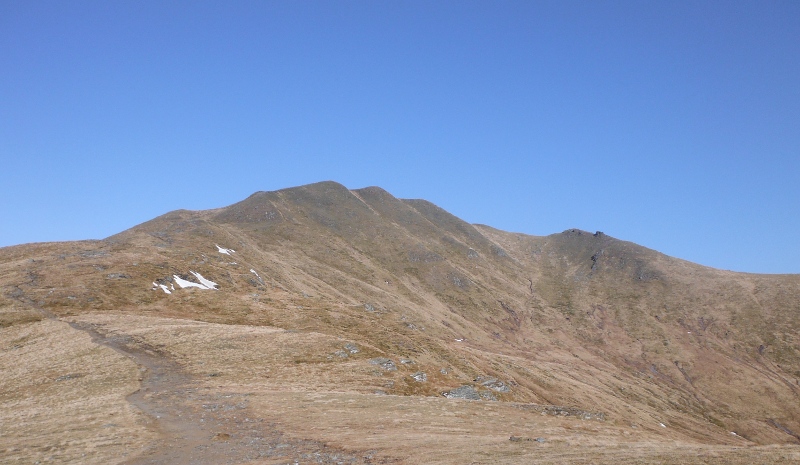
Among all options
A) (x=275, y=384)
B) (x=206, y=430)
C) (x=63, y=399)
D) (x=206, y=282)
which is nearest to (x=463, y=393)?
(x=275, y=384)

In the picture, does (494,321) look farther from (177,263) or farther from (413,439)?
(413,439)

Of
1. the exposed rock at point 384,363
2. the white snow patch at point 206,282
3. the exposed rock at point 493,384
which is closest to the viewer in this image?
the exposed rock at point 384,363

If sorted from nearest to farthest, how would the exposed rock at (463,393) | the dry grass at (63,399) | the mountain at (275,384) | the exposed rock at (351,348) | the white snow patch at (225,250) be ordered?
the dry grass at (63,399) < the mountain at (275,384) < the exposed rock at (463,393) < the exposed rock at (351,348) < the white snow patch at (225,250)

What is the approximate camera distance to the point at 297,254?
17412 cm

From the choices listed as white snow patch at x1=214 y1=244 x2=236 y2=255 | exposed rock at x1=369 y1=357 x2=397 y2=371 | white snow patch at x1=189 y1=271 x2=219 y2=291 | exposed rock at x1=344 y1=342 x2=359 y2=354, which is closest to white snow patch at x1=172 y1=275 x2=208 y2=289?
white snow patch at x1=189 y1=271 x2=219 y2=291

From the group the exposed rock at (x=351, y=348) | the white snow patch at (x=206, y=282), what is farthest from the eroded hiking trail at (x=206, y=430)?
the white snow patch at (x=206, y=282)

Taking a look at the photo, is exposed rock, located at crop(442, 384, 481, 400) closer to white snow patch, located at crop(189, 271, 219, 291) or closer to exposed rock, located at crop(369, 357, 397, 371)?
exposed rock, located at crop(369, 357, 397, 371)

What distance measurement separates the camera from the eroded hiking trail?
25.3 meters

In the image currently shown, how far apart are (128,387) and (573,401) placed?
73422mm

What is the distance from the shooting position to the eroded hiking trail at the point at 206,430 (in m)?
25.3

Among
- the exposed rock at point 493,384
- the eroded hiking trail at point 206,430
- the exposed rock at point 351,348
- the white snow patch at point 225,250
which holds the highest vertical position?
the white snow patch at point 225,250

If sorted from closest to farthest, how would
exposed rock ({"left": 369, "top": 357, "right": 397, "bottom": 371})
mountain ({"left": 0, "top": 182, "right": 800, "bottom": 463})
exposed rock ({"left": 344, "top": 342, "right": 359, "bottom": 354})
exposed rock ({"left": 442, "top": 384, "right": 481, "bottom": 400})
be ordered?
mountain ({"left": 0, "top": 182, "right": 800, "bottom": 463}) → exposed rock ({"left": 442, "top": 384, "right": 481, "bottom": 400}) → exposed rock ({"left": 369, "top": 357, "right": 397, "bottom": 371}) → exposed rock ({"left": 344, "top": 342, "right": 359, "bottom": 354})

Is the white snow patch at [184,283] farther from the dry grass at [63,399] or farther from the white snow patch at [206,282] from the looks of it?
the dry grass at [63,399]

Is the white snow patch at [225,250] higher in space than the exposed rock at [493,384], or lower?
higher
